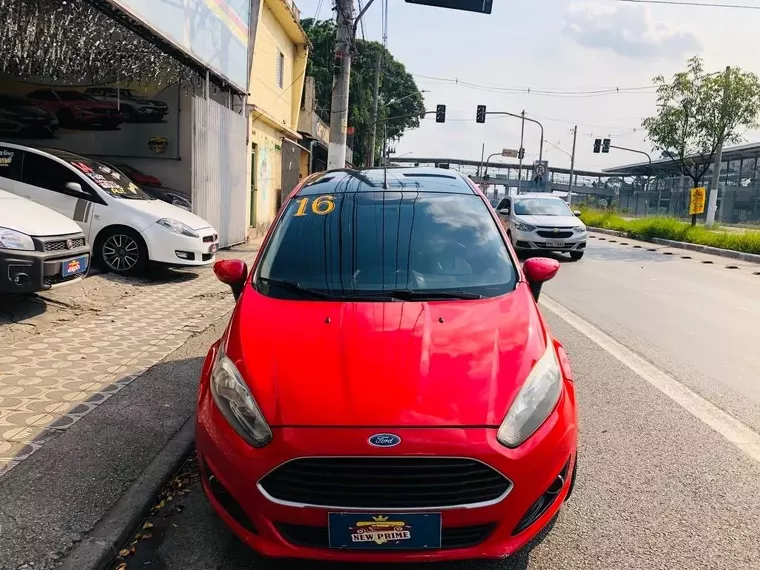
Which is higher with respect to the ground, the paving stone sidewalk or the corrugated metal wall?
the corrugated metal wall

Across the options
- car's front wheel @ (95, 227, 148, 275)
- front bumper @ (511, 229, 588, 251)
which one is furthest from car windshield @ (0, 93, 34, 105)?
front bumper @ (511, 229, 588, 251)

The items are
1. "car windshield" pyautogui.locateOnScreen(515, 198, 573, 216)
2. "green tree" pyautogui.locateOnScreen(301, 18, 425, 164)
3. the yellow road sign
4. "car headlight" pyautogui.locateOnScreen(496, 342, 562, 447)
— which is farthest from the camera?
"green tree" pyautogui.locateOnScreen(301, 18, 425, 164)

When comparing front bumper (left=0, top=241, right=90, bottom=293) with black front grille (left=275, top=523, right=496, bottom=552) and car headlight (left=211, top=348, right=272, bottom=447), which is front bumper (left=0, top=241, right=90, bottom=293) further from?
black front grille (left=275, top=523, right=496, bottom=552)

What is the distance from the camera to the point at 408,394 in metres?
2.37

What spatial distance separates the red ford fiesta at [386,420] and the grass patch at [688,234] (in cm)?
1711

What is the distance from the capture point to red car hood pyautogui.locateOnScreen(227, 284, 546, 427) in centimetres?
231

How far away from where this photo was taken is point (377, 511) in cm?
219

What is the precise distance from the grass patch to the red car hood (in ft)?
56.4

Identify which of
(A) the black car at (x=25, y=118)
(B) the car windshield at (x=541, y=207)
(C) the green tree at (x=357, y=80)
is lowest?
(B) the car windshield at (x=541, y=207)

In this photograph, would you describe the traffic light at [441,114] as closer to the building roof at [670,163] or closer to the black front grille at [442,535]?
the building roof at [670,163]

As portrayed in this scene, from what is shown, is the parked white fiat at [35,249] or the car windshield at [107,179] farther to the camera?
the car windshield at [107,179]

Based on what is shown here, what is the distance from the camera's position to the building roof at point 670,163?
39.6 m

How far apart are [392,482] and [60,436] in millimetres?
2395

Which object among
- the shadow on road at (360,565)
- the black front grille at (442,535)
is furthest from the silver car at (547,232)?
the black front grille at (442,535)
